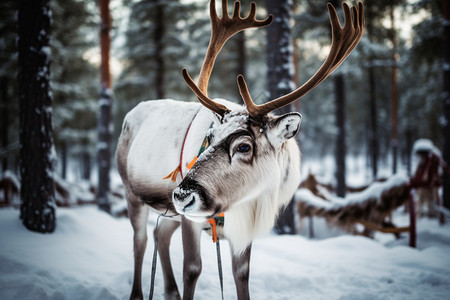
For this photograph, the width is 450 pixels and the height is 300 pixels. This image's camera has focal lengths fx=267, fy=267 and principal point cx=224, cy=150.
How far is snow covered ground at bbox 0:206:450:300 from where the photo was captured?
8.86 ft

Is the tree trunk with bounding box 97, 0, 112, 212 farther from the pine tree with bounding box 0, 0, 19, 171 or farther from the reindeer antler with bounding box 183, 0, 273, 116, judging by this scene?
the reindeer antler with bounding box 183, 0, 273, 116

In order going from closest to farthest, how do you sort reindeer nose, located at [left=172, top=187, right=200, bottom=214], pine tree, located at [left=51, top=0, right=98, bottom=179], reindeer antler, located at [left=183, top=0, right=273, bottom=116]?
reindeer nose, located at [left=172, top=187, right=200, bottom=214] < reindeer antler, located at [left=183, top=0, right=273, bottom=116] < pine tree, located at [left=51, top=0, right=98, bottom=179]

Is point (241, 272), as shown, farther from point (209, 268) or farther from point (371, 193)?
point (371, 193)

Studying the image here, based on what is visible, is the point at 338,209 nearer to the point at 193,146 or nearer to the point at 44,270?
the point at 193,146

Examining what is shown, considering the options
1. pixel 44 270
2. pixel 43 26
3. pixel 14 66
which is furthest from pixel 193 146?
pixel 14 66

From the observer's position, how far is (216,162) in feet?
6.03

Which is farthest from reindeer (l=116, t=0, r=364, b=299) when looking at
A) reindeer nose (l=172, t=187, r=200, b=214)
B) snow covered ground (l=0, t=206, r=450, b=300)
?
snow covered ground (l=0, t=206, r=450, b=300)

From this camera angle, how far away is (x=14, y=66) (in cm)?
861

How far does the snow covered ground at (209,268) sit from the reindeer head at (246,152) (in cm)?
161

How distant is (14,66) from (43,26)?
6.43m

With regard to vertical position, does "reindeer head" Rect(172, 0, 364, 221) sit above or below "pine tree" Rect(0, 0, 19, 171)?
below

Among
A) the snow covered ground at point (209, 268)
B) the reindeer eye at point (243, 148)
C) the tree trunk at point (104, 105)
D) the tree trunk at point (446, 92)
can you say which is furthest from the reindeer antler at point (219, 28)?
the tree trunk at point (446, 92)

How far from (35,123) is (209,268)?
309 centimetres

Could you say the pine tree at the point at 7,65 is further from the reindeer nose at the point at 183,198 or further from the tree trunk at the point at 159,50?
the reindeer nose at the point at 183,198
